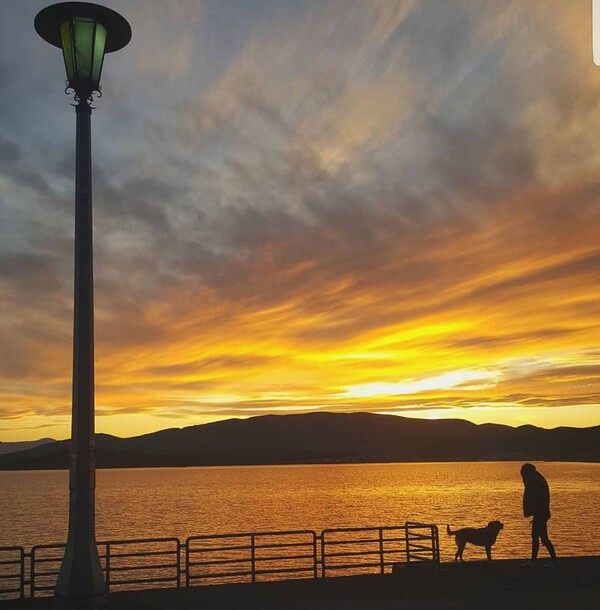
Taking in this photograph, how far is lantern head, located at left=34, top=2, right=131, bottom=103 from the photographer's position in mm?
8484

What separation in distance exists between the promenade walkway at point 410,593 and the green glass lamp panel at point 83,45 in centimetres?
837

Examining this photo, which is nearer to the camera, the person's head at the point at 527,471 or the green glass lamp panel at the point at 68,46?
the green glass lamp panel at the point at 68,46

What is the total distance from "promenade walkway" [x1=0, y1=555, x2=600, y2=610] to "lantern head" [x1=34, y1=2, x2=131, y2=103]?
325 inches

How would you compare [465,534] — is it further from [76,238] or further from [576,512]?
[576,512]

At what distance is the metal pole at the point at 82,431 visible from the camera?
7.89 metres

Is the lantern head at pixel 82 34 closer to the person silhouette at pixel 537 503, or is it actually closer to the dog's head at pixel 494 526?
the person silhouette at pixel 537 503

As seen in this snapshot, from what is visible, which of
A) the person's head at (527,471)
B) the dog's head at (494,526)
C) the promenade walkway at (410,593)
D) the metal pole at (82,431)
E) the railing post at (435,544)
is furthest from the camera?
the dog's head at (494,526)

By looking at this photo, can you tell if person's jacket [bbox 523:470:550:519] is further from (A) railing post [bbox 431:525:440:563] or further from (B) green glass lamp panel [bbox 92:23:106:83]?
(B) green glass lamp panel [bbox 92:23:106:83]

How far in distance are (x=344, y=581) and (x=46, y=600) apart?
17.8ft

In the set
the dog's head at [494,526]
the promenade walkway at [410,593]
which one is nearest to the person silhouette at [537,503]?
the promenade walkway at [410,593]

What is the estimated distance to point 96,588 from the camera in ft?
26.0

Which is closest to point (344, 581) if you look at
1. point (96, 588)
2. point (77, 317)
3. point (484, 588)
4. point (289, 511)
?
point (484, 588)

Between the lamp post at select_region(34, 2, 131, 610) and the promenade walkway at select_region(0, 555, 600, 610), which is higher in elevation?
the lamp post at select_region(34, 2, 131, 610)

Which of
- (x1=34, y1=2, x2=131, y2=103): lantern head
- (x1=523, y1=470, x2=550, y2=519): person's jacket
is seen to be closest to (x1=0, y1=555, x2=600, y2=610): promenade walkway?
(x1=523, y1=470, x2=550, y2=519): person's jacket
